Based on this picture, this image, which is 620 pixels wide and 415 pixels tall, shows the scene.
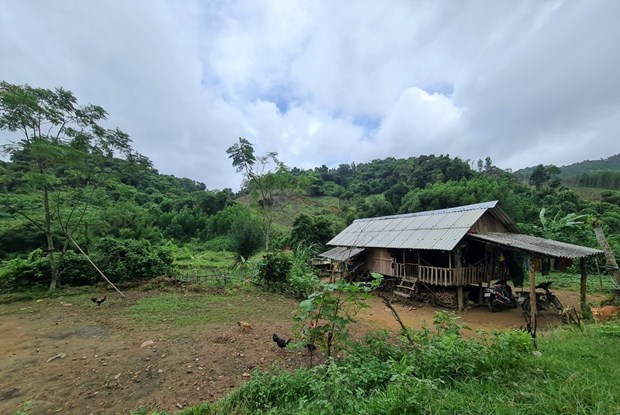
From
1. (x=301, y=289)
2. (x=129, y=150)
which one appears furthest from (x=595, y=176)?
(x=129, y=150)

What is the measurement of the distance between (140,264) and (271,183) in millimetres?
9380

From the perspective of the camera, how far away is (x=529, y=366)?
3400 millimetres

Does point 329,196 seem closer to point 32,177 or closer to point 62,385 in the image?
point 32,177

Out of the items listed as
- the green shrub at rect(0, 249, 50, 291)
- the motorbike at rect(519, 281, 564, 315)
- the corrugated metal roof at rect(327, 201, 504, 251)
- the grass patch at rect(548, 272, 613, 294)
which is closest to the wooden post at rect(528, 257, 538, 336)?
the motorbike at rect(519, 281, 564, 315)

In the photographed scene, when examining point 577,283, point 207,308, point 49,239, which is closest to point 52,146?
point 49,239

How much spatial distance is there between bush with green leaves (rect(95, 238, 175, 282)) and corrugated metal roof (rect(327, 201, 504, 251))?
10.7 meters

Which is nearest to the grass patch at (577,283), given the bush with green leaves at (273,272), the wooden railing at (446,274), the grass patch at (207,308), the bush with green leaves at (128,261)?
the wooden railing at (446,274)

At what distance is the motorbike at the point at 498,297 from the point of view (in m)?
11.4

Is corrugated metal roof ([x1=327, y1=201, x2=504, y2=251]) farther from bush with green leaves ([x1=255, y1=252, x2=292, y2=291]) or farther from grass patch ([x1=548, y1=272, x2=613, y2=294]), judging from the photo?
grass patch ([x1=548, y1=272, x2=613, y2=294])

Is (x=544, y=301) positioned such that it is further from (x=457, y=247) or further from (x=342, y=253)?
(x=342, y=253)

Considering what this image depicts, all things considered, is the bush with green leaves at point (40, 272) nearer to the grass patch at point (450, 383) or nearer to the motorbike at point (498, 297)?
the grass patch at point (450, 383)

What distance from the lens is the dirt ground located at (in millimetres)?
4297

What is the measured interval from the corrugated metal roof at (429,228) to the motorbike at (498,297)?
3039mm

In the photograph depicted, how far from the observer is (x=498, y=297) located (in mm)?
11555
